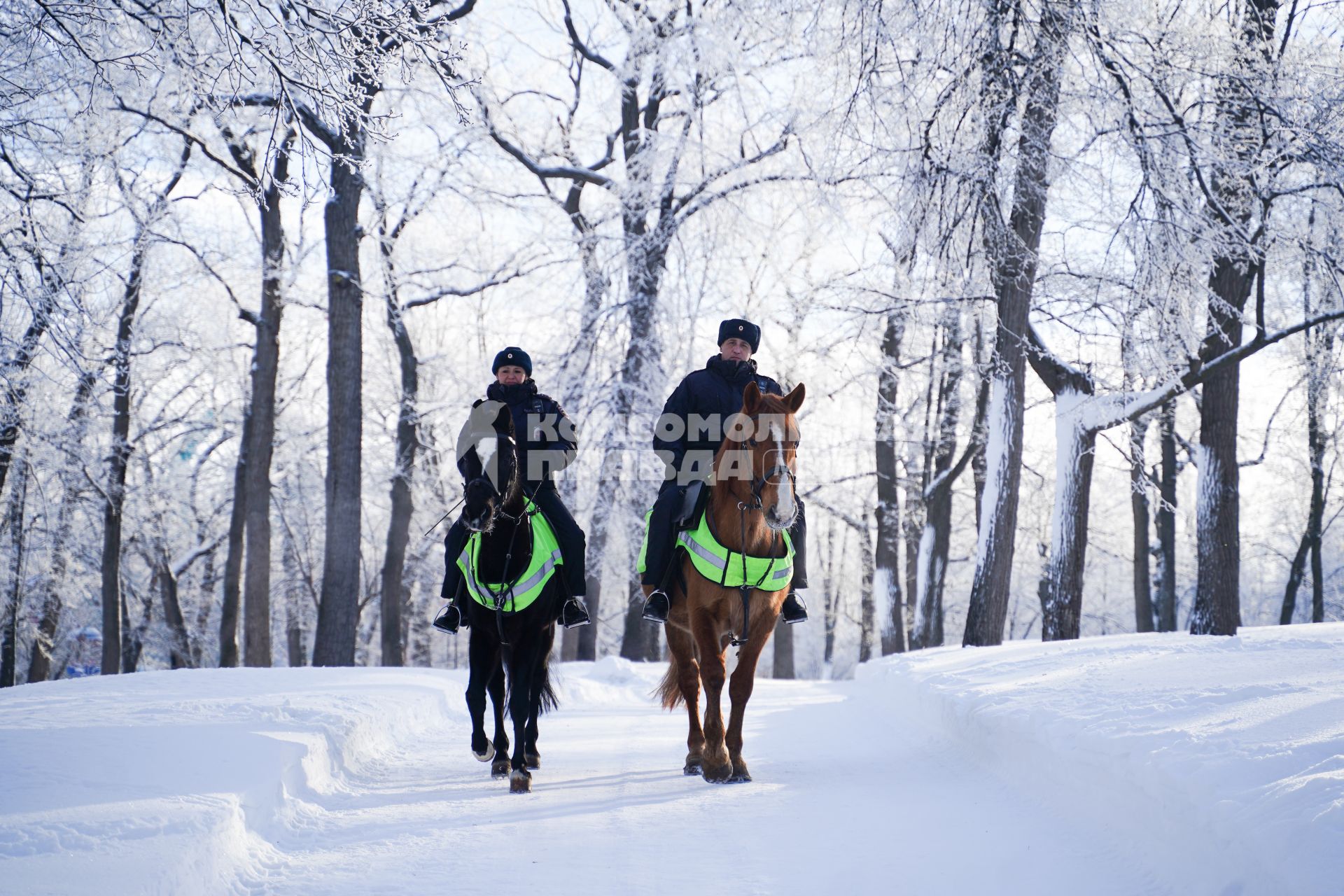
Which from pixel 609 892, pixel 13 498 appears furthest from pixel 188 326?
pixel 609 892

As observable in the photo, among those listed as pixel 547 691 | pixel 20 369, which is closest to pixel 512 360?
pixel 547 691

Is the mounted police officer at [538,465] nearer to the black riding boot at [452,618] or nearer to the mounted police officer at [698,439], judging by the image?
the black riding boot at [452,618]

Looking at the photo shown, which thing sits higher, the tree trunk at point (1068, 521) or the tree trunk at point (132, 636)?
the tree trunk at point (1068, 521)

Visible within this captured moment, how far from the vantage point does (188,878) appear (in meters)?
4.24

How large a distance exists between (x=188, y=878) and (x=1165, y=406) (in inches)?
951

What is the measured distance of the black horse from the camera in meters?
6.52

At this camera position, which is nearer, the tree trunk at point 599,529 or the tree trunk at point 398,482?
the tree trunk at point 599,529

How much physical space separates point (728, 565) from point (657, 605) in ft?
2.46

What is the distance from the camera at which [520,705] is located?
6914mm

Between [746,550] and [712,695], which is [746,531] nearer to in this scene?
[746,550]

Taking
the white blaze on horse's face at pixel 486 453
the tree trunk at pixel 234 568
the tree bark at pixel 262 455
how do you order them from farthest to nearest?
the tree trunk at pixel 234 568 → the tree bark at pixel 262 455 → the white blaze on horse's face at pixel 486 453

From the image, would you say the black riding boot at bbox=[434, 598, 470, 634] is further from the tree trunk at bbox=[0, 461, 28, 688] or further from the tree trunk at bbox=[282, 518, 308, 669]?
the tree trunk at bbox=[282, 518, 308, 669]

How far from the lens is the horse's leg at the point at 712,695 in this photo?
7.01 metres

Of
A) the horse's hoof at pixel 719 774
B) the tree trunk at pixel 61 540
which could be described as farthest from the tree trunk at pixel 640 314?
the horse's hoof at pixel 719 774
